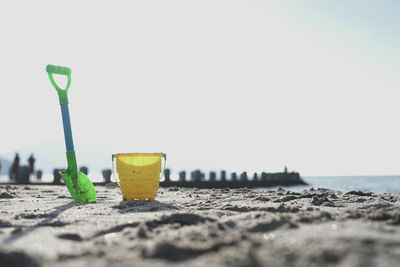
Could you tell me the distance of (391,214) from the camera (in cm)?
204

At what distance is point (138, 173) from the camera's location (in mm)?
3896

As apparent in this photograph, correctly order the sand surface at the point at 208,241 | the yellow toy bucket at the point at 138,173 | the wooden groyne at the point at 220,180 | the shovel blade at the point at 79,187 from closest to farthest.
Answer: the sand surface at the point at 208,241
the yellow toy bucket at the point at 138,173
the shovel blade at the point at 79,187
the wooden groyne at the point at 220,180

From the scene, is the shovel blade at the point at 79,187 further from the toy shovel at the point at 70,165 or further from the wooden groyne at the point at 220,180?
the wooden groyne at the point at 220,180

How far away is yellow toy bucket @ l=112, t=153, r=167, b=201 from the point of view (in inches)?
153

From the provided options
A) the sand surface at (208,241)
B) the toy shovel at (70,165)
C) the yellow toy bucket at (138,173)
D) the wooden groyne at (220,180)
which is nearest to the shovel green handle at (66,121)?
the toy shovel at (70,165)

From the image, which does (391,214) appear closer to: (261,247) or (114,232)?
(261,247)

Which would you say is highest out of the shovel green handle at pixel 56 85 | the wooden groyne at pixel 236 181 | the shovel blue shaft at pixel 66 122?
the shovel green handle at pixel 56 85

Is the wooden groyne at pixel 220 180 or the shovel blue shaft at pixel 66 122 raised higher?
the shovel blue shaft at pixel 66 122

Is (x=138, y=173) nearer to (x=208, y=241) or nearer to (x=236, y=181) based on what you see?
(x=208, y=241)

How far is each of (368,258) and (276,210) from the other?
1.46 m

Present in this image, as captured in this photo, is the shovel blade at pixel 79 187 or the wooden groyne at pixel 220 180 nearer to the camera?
the shovel blade at pixel 79 187

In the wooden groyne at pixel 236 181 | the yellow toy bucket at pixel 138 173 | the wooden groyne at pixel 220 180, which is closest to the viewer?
the yellow toy bucket at pixel 138 173

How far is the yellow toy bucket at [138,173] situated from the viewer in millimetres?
3886

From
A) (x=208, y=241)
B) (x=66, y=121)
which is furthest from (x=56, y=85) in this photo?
(x=208, y=241)
